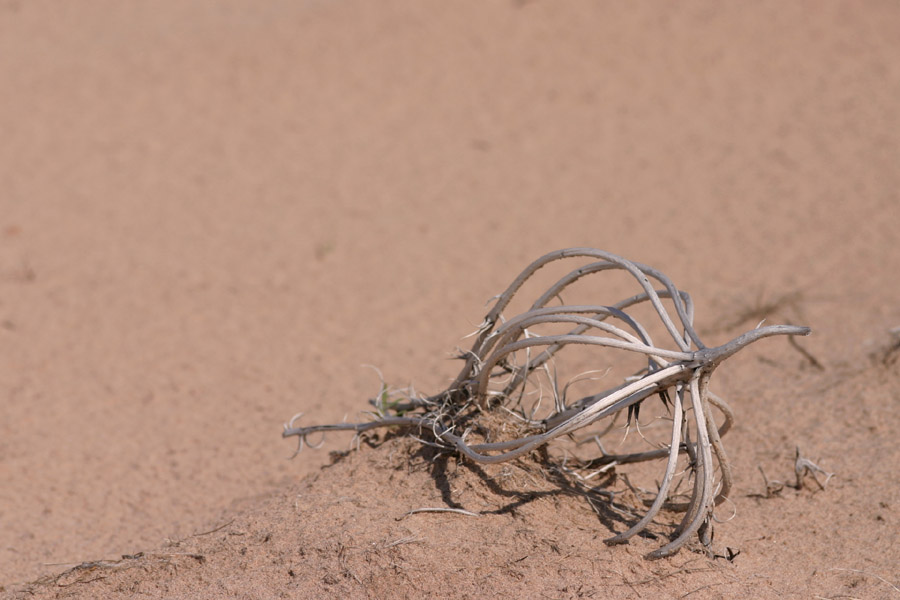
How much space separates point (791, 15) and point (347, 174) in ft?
13.9

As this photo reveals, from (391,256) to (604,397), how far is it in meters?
3.38

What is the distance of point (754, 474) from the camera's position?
3.02 metres

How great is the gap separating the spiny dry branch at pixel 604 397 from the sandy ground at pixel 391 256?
132mm

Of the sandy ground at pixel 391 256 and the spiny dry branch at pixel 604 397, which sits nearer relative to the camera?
the spiny dry branch at pixel 604 397

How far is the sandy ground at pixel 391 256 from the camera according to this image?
242 cm

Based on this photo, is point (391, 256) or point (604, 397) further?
point (391, 256)

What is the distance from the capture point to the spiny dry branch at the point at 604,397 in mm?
2082

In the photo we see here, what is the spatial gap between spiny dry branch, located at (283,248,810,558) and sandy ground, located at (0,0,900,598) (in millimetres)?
132

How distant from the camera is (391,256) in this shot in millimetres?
5383

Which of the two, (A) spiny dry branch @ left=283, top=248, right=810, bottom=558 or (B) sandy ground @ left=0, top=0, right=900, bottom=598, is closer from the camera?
(A) spiny dry branch @ left=283, top=248, right=810, bottom=558

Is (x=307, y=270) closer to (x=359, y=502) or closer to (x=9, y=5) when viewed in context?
(x=359, y=502)

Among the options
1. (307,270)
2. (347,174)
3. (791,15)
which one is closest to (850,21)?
(791,15)

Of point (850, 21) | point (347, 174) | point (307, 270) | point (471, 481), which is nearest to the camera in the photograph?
point (471, 481)

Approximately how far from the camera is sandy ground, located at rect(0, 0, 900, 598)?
7.95 feet
